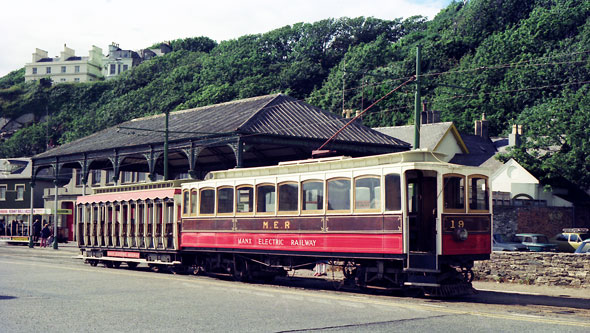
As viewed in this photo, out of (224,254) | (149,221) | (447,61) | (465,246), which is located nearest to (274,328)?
(465,246)

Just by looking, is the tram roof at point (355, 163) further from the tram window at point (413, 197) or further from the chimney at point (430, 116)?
the chimney at point (430, 116)

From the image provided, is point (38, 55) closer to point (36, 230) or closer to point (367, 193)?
point (36, 230)

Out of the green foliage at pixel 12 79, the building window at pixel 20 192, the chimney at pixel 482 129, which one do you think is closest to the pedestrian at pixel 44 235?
the building window at pixel 20 192

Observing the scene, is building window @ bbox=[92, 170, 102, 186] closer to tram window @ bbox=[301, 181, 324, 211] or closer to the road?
the road

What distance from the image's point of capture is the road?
10.7 m

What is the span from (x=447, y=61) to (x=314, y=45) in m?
32.1

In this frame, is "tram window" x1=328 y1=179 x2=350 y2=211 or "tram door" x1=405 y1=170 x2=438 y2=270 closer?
"tram door" x1=405 y1=170 x2=438 y2=270

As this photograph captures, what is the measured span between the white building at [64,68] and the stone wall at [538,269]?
13562 centimetres

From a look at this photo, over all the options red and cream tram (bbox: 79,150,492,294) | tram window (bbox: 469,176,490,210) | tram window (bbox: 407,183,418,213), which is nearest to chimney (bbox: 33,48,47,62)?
red and cream tram (bbox: 79,150,492,294)

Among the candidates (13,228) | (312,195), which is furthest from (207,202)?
(13,228)

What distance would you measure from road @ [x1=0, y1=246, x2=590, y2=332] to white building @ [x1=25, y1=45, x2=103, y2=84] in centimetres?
13402

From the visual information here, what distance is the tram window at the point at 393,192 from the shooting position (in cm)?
1505

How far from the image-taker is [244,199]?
19266mm

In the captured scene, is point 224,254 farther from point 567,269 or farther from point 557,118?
point 557,118
